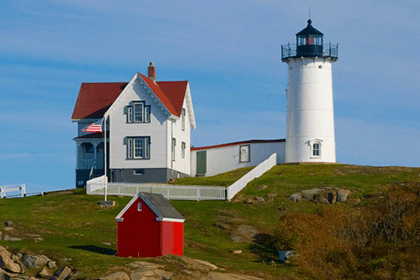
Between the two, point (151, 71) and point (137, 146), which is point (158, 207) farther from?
point (151, 71)

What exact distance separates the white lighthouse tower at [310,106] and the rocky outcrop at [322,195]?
11870mm

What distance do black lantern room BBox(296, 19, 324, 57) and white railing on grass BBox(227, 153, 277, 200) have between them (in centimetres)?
881

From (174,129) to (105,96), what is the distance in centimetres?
718

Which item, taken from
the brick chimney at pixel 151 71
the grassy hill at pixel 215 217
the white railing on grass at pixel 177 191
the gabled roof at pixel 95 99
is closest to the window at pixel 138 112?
the gabled roof at pixel 95 99

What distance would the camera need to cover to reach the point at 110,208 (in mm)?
53000

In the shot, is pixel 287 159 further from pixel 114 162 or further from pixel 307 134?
pixel 114 162

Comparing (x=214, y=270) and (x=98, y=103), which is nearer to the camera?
(x=214, y=270)

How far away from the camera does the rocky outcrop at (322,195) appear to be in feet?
179

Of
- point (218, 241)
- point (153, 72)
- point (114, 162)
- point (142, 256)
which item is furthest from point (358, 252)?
point (153, 72)

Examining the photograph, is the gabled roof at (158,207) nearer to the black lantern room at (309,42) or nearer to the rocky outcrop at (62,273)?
the rocky outcrop at (62,273)

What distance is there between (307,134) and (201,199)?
49.6ft

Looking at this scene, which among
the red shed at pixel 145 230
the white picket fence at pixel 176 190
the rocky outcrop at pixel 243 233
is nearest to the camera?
the red shed at pixel 145 230

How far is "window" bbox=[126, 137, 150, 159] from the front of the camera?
63.3 meters

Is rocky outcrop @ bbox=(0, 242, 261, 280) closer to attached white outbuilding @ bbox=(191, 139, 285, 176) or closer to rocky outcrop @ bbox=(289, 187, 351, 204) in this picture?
rocky outcrop @ bbox=(289, 187, 351, 204)
